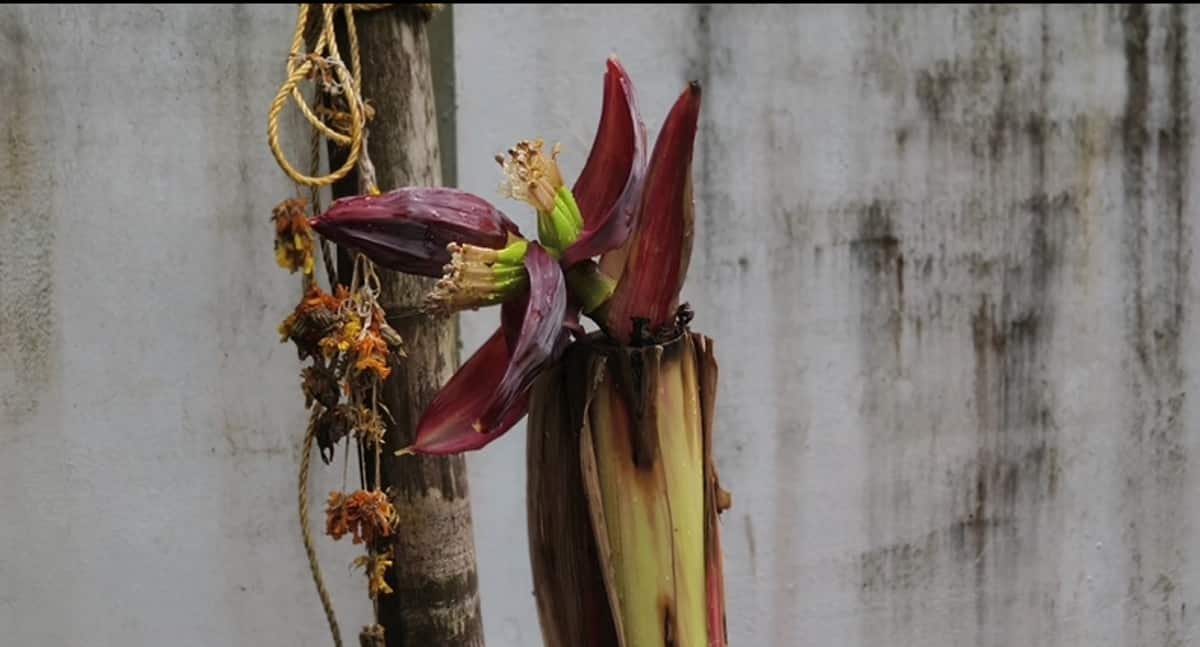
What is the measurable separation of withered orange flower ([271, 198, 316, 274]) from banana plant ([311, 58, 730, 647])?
0.09 metres

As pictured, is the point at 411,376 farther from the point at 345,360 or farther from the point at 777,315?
the point at 777,315

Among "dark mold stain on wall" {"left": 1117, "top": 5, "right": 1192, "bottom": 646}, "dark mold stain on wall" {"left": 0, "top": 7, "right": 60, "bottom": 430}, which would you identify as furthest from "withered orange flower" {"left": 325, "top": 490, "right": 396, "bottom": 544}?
"dark mold stain on wall" {"left": 1117, "top": 5, "right": 1192, "bottom": 646}

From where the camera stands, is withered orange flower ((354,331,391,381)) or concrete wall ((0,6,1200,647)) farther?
concrete wall ((0,6,1200,647))

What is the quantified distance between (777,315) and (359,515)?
0.91m

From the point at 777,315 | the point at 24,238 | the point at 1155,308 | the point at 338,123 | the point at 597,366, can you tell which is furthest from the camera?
the point at 1155,308

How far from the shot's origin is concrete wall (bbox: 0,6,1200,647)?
1272 mm

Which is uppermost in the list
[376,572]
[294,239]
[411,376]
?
[294,239]

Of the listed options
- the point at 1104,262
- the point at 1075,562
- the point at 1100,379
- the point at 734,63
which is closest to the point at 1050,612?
the point at 1075,562

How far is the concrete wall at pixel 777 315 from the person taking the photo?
4.17 feet

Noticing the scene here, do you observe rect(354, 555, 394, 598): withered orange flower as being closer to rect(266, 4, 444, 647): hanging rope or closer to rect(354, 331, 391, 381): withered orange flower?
rect(266, 4, 444, 647): hanging rope

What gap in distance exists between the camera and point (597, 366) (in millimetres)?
689

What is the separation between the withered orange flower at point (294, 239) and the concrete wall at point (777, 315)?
59cm

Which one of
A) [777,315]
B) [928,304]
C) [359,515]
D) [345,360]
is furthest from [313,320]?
[928,304]

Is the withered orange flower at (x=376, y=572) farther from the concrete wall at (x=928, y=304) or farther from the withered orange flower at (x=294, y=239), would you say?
the concrete wall at (x=928, y=304)
